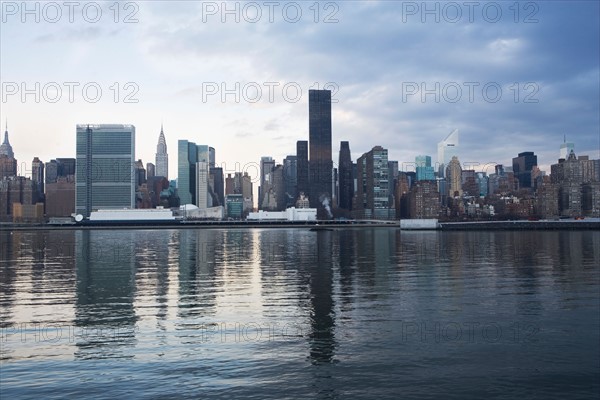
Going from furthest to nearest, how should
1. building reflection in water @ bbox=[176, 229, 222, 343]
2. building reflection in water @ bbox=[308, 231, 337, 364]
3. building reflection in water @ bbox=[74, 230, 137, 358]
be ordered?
building reflection in water @ bbox=[176, 229, 222, 343], building reflection in water @ bbox=[74, 230, 137, 358], building reflection in water @ bbox=[308, 231, 337, 364]

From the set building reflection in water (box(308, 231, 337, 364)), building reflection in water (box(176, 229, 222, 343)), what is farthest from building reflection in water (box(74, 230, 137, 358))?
building reflection in water (box(308, 231, 337, 364))

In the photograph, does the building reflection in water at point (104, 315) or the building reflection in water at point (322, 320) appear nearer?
the building reflection in water at point (322, 320)

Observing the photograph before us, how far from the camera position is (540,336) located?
33938 mm

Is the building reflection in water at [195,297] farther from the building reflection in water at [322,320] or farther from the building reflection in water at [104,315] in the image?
Answer: the building reflection in water at [322,320]

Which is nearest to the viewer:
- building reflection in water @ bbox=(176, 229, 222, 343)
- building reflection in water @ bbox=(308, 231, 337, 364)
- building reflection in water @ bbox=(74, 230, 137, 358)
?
building reflection in water @ bbox=(308, 231, 337, 364)

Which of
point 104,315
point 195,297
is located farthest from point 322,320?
point 104,315

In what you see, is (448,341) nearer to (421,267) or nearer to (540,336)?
(540,336)

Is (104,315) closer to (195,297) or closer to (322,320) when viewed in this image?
(195,297)

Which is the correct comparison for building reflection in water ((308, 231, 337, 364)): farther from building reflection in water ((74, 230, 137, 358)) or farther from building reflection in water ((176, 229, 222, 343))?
building reflection in water ((74, 230, 137, 358))

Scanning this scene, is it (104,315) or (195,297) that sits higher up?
(104,315)

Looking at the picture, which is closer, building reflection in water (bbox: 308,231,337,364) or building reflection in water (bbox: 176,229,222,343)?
building reflection in water (bbox: 308,231,337,364)

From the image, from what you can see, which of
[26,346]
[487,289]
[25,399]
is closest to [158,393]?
[25,399]

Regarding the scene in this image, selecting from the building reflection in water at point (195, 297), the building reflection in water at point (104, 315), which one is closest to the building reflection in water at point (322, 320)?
the building reflection in water at point (195, 297)

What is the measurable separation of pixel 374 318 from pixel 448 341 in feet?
24.2
